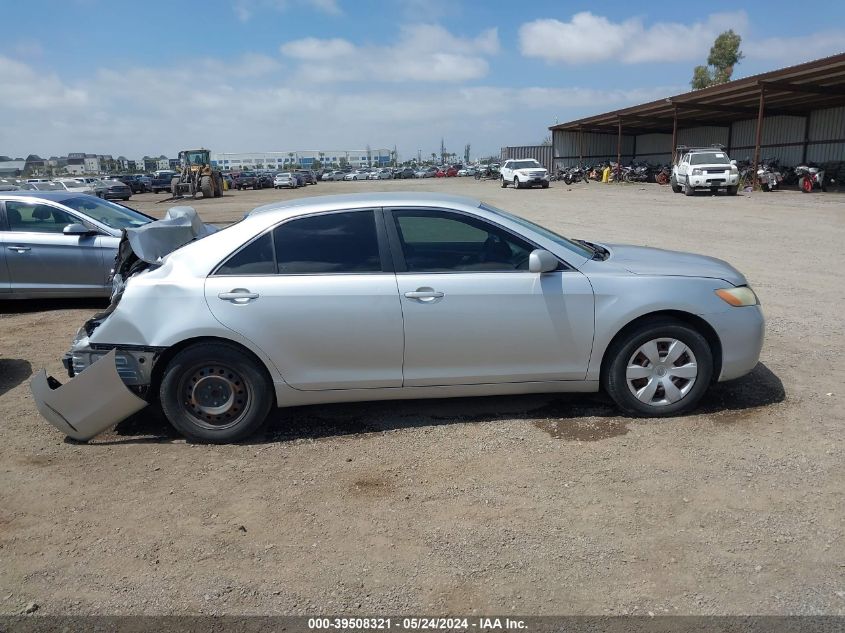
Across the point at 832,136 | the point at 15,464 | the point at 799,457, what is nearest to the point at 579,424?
the point at 799,457

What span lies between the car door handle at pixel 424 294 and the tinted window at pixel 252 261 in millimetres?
925

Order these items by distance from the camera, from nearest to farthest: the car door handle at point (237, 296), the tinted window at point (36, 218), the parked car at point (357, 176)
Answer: the car door handle at point (237, 296) < the tinted window at point (36, 218) < the parked car at point (357, 176)

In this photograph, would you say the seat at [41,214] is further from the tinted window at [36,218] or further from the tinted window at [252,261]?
the tinted window at [252,261]

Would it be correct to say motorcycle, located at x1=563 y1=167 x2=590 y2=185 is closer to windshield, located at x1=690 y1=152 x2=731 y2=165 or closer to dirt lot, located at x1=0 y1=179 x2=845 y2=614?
windshield, located at x1=690 y1=152 x2=731 y2=165

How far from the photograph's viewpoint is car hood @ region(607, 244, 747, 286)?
14.7 ft

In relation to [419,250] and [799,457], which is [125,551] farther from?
[799,457]

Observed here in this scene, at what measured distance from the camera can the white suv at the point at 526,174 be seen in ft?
134

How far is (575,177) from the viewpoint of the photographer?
164ft

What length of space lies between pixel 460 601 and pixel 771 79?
99.2 ft

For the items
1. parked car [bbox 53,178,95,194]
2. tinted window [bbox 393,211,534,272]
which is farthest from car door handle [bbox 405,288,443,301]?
parked car [bbox 53,178,95,194]

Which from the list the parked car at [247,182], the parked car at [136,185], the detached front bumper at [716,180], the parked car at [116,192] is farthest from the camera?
the parked car at [247,182]

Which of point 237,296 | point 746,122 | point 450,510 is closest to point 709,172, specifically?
point 746,122

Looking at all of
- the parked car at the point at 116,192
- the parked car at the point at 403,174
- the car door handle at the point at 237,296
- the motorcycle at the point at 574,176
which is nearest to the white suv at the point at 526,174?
the motorcycle at the point at 574,176

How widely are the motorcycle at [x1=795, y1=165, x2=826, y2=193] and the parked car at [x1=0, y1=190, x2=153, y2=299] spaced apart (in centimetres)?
2863
